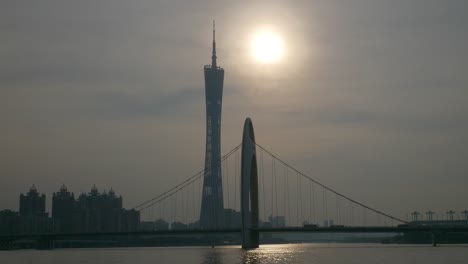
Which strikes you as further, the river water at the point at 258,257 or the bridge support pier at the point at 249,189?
the bridge support pier at the point at 249,189

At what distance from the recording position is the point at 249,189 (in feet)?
353

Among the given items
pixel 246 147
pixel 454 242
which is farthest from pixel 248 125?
pixel 454 242

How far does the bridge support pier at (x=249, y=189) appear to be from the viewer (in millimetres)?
105250

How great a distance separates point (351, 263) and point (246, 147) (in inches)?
1499

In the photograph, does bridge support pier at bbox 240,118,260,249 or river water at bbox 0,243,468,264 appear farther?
bridge support pier at bbox 240,118,260,249

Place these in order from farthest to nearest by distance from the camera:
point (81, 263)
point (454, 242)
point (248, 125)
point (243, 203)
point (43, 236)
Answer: point (454, 242) < point (43, 236) < point (248, 125) < point (243, 203) < point (81, 263)

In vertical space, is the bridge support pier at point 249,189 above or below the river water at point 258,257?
above

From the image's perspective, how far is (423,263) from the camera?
73062 mm

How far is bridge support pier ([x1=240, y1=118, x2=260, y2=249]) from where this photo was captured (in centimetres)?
10525

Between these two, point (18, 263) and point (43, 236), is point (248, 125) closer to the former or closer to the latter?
point (18, 263)

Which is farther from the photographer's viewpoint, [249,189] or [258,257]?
[249,189]

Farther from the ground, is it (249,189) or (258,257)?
(249,189)

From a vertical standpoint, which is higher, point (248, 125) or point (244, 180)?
point (248, 125)

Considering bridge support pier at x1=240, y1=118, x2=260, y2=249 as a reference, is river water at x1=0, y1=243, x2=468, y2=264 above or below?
below
